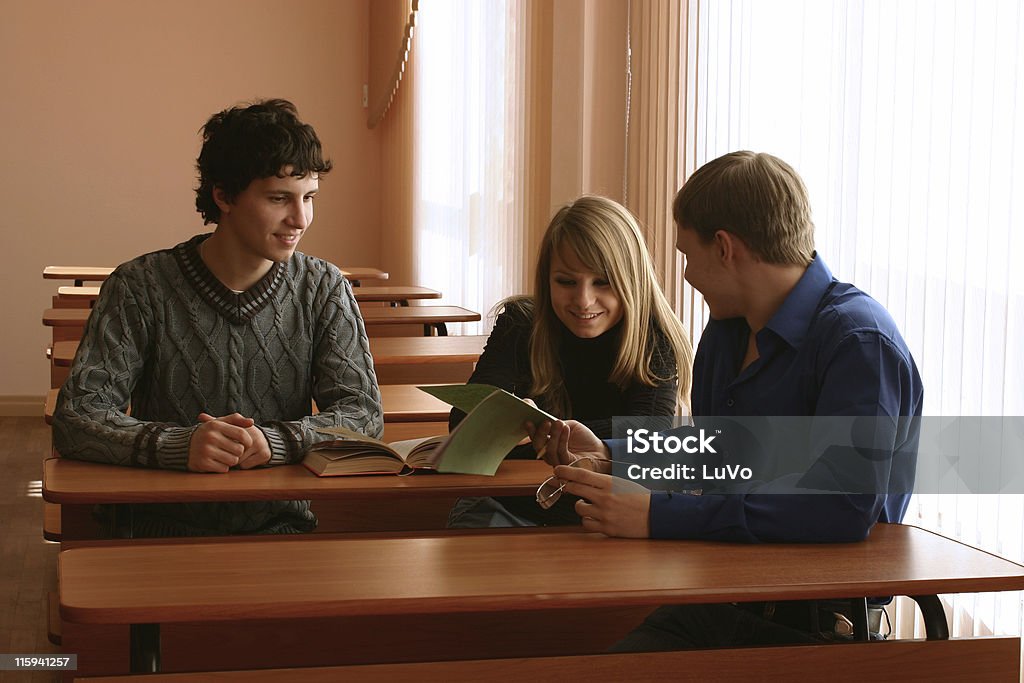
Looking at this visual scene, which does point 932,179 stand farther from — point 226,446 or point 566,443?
point 226,446

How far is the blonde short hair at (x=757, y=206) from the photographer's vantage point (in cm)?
164

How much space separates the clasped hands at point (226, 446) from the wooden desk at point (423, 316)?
97.7 inches

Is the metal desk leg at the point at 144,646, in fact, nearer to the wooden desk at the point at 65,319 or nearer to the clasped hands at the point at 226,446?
the clasped hands at the point at 226,446

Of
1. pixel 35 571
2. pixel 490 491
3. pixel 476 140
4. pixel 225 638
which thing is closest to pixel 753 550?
pixel 490 491

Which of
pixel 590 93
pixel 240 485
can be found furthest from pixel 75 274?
pixel 240 485

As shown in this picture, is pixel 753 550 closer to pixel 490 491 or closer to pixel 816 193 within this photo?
pixel 490 491

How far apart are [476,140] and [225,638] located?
378cm

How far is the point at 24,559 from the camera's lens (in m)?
4.14

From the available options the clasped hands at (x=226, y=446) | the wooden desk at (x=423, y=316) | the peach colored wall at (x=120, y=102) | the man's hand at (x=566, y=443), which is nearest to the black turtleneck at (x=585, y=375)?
the man's hand at (x=566, y=443)

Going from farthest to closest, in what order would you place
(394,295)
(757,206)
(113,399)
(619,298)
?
(394,295) → (619,298) → (113,399) → (757,206)

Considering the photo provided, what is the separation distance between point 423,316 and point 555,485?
2.84 m

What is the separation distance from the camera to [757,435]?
1.74 metres

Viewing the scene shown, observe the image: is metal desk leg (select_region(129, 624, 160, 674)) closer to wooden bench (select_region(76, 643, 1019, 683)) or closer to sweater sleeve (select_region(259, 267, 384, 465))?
wooden bench (select_region(76, 643, 1019, 683))

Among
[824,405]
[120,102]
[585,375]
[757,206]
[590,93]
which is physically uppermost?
[120,102]
